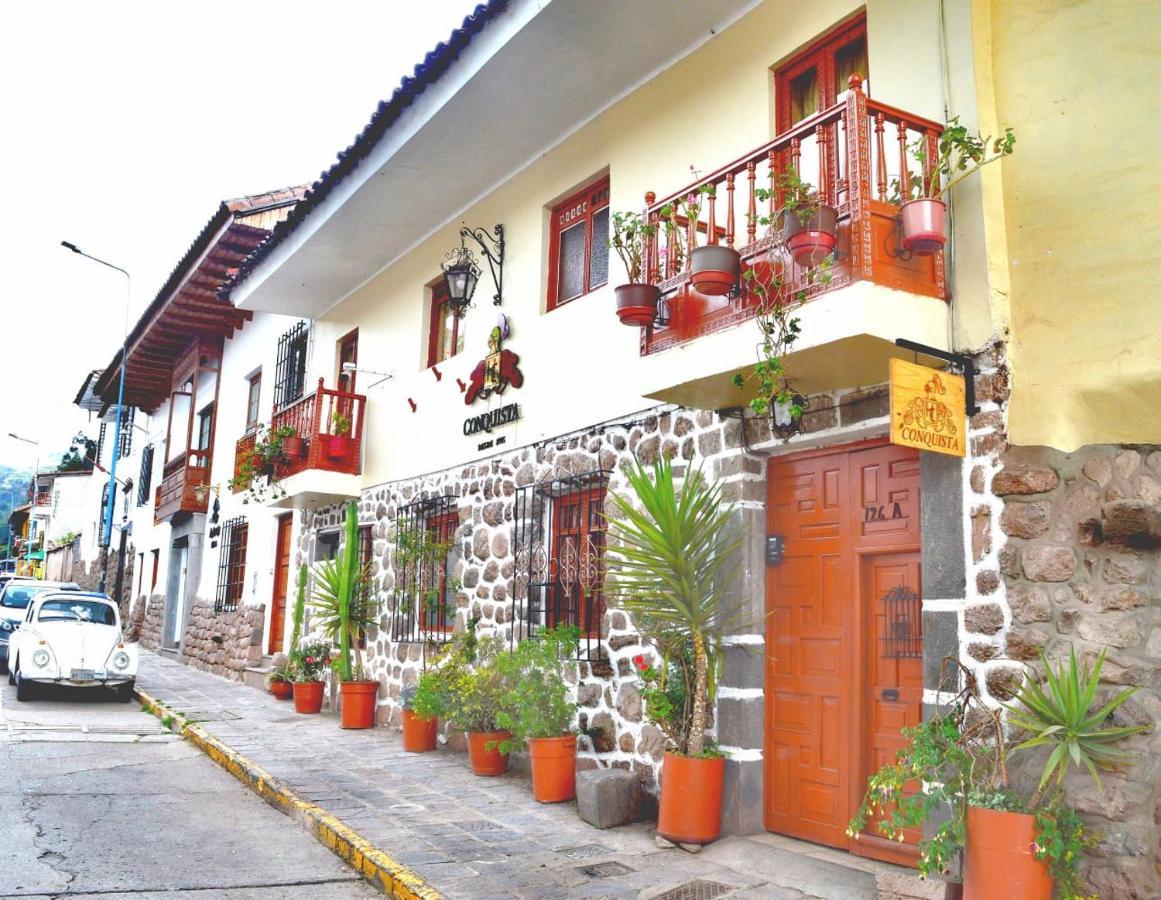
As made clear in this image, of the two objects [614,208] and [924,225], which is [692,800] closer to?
[924,225]

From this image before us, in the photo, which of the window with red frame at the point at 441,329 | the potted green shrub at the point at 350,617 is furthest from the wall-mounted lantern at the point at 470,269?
the potted green shrub at the point at 350,617

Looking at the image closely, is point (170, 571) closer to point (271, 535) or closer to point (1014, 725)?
point (271, 535)

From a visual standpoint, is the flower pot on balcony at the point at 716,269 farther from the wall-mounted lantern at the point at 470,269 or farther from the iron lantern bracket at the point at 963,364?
the wall-mounted lantern at the point at 470,269

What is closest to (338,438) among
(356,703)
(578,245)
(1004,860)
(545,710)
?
(356,703)

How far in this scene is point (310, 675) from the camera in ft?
42.0

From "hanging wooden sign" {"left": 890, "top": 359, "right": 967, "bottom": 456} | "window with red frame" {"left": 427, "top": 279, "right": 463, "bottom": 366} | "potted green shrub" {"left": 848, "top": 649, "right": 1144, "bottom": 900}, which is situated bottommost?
"potted green shrub" {"left": 848, "top": 649, "right": 1144, "bottom": 900}

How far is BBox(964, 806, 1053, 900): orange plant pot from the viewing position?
168 inches

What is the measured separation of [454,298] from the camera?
35.2 ft

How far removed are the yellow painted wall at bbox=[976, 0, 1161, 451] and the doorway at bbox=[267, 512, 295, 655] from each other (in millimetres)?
12444

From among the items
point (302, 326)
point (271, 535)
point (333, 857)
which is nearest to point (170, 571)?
point (271, 535)

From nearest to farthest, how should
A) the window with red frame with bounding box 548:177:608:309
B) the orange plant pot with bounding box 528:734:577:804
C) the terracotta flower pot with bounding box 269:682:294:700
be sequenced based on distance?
the orange plant pot with bounding box 528:734:577:804 → the window with red frame with bounding box 548:177:608:309 → the terracotta flower pot with bounding box 269:682:294:700

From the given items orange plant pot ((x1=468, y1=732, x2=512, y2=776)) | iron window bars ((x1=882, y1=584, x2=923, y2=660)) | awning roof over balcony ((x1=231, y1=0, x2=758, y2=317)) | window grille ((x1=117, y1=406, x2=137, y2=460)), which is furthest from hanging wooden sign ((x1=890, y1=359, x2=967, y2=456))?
window grille ((x1=117, y1=406, x2=137, y2=460))

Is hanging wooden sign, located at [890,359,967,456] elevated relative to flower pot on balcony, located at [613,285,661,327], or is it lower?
lower

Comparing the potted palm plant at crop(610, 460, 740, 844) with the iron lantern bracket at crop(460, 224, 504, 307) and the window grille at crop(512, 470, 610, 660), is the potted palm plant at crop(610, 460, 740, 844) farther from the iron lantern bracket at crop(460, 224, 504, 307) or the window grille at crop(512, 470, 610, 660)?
the iron lantern bracket at crop(460, 224, 504, 307)
